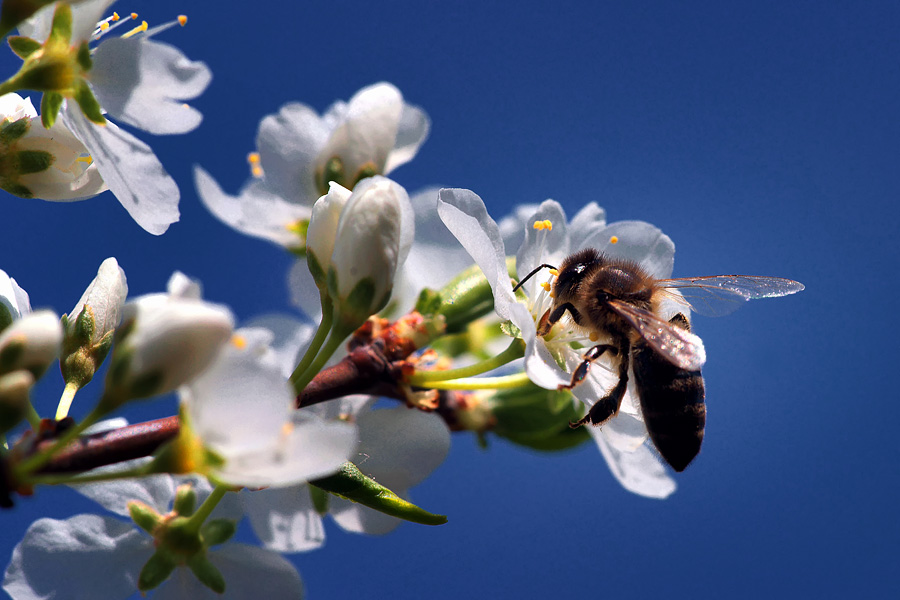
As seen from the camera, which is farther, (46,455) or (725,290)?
(725,290)

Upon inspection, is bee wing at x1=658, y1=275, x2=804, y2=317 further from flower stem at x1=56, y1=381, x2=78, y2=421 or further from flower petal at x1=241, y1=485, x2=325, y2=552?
flower stem at x1=56, y1=381, x2=78, y2=421

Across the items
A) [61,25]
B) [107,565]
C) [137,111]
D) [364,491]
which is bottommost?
[107,565]

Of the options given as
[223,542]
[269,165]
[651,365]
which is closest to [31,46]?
[269,165]

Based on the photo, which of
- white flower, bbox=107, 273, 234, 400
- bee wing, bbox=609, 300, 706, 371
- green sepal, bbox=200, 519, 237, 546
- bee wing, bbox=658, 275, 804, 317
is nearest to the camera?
white flower, bbox=107, 273, 234, 400

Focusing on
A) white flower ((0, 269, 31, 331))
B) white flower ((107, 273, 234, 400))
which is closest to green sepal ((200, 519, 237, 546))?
white flower ((0, 269, 31, 331))

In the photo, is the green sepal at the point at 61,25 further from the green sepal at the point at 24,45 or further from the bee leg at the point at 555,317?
the bee leg at the point at 555,317

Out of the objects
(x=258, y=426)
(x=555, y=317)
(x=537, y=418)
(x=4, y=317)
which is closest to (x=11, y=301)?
(x=4, y=317)

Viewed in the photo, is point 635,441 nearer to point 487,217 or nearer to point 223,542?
point 487,217

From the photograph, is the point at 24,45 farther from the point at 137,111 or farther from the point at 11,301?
the point at 11,301
